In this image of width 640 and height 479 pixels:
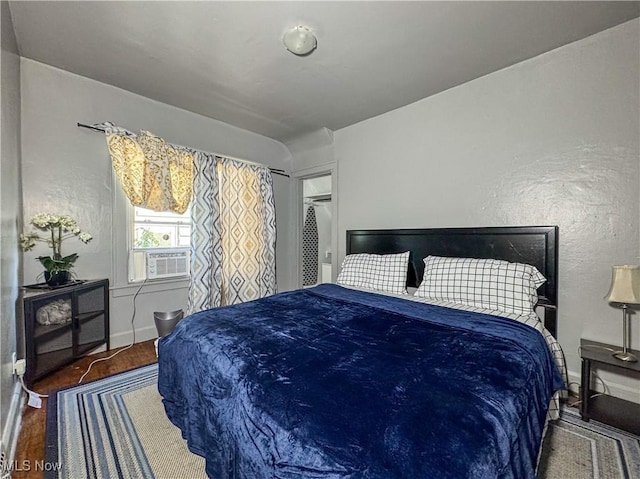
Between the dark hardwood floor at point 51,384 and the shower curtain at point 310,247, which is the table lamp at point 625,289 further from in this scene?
the shower curtain at point 310,247

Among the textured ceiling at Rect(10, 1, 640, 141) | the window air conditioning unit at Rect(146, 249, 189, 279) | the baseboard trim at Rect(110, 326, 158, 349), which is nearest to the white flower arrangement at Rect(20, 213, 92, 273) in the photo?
the window air conditioning unit at Rect(146, 249, 189, 279)

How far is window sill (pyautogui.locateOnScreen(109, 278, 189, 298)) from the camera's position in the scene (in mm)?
2824

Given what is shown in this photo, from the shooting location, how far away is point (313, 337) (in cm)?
141

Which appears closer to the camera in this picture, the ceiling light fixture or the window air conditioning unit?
the ceiling light fixture

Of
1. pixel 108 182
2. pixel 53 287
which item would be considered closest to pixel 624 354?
pixel 53 287

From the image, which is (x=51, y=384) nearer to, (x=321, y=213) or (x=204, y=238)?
(x=204, y=238)

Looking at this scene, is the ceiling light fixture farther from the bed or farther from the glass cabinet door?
the glass cabinet door

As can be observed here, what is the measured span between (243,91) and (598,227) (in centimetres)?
309

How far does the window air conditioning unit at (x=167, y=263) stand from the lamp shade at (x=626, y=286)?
3674 millimetres

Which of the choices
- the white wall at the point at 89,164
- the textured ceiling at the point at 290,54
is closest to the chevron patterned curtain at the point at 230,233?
the white wall at the point at 89,164

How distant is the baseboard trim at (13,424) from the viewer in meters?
1.38

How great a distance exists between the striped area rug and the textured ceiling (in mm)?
2515

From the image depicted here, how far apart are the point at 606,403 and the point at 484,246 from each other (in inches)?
48.9

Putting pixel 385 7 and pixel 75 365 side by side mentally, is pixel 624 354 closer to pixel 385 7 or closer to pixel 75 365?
pixel 385 7
